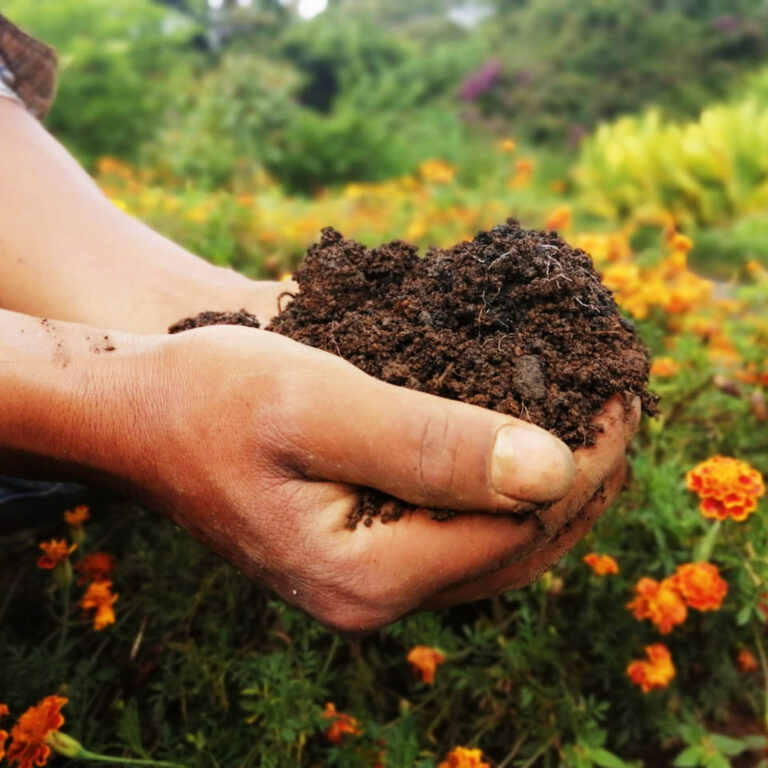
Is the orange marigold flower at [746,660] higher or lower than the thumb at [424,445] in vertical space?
lower

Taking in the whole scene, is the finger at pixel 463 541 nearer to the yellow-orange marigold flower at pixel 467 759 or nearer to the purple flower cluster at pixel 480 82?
the yellow-orange marigold flower at pixel 467 759

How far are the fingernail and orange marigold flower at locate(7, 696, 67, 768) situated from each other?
2.65 feet

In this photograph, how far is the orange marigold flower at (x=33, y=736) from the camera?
1075 millimetres

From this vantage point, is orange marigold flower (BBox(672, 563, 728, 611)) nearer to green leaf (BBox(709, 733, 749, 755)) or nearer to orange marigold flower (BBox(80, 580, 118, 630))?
green leaf (BBox(709, 733, 749, 755))

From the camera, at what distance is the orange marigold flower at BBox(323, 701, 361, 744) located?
125cm

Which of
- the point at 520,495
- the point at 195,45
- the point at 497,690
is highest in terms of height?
the point at 520,495

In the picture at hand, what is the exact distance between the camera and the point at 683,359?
6.53 feet

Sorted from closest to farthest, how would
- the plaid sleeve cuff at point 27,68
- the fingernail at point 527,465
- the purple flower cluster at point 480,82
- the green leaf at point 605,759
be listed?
1. the fingernail at point 527,465
2. the green leaf at point 605,759
3. the plaid sleeve cuff at point 27,68
4. the purple flower cluster at point 480,82

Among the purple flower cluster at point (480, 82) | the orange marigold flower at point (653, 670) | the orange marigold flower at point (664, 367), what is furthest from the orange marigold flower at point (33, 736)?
Answer: the purple flower cluster at point (480, 82)

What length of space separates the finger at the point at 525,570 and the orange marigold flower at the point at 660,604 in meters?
0.35

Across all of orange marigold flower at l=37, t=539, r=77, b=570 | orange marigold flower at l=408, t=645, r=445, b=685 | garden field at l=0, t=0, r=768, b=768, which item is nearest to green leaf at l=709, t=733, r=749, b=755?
garden field at l=0, t=0, r=768, b=768

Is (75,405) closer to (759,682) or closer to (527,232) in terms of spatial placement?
(527,232)

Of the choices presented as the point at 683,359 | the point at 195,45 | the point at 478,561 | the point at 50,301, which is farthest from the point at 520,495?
the point at 195,45

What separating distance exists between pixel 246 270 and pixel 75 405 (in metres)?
1.87
